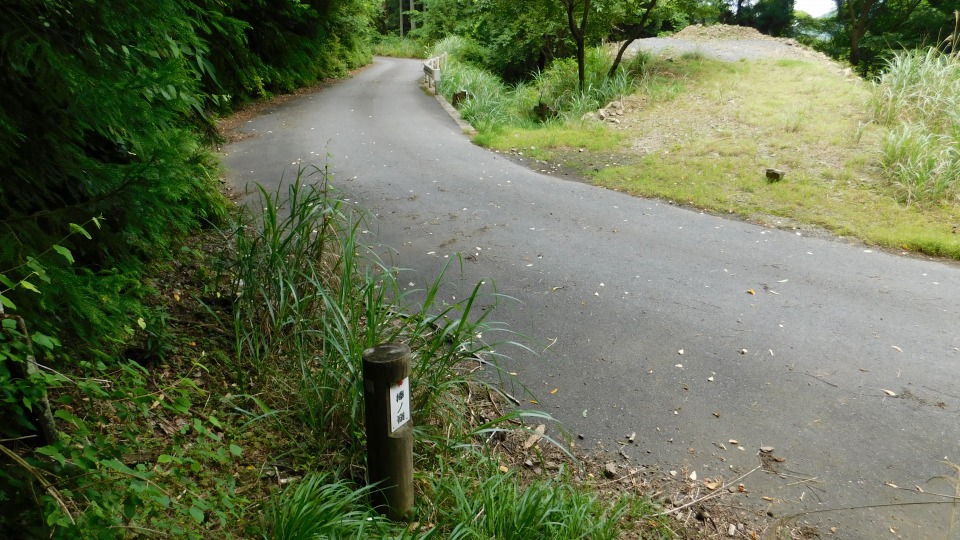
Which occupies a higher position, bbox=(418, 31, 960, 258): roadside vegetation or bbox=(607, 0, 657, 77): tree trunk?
bbox=(607, 0, 657, 77): tree trunk

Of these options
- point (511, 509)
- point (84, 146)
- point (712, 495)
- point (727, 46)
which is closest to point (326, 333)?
point (511, 509)

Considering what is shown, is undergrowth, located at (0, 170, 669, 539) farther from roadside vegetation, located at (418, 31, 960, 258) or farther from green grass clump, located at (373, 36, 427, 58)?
green grass clump, located at (373, 36, 427, 58)

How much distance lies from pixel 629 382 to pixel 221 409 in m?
2.54

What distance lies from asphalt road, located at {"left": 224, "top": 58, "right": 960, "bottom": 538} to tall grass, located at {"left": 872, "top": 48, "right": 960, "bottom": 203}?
1.77 metres

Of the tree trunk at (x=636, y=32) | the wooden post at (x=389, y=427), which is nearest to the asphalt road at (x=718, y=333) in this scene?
the wooden post at (x=389, y=427)

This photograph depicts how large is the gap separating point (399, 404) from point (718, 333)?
3.09 metres

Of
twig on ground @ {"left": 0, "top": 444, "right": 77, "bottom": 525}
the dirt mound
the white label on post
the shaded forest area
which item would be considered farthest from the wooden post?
the dirt mound

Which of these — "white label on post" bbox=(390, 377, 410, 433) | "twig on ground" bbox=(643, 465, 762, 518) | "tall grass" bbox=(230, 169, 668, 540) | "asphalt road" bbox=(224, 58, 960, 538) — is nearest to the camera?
"white label on post" bbox=(390, 377, 410, 433)

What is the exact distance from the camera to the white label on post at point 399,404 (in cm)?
238

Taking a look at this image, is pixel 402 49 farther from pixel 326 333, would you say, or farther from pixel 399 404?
pixel 399 404

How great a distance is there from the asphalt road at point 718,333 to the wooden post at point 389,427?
1.40 metres

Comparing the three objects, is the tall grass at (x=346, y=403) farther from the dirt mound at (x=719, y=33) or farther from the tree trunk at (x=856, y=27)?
the tree trunk at (x=856, y=27)

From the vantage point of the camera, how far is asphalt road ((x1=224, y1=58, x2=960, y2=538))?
338cm

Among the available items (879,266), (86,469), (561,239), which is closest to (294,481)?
(86,469)
